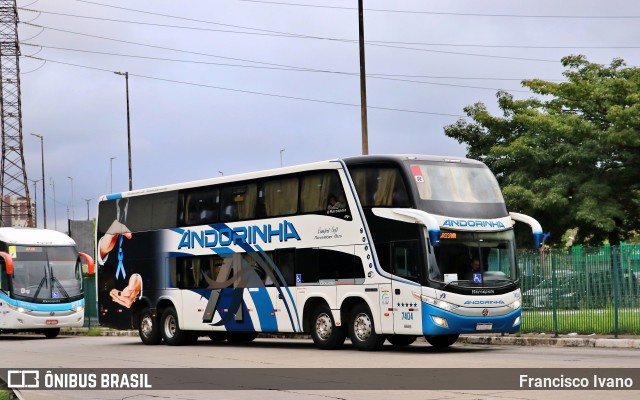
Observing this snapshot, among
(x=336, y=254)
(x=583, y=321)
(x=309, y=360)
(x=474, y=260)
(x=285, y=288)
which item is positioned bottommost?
(x=309, y=360)

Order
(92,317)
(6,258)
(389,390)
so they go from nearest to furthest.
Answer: (389,390) < (6,258) < (92,317)

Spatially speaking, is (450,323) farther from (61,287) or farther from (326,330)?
(61,287)

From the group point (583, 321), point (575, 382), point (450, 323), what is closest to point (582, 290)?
point (583, 321)

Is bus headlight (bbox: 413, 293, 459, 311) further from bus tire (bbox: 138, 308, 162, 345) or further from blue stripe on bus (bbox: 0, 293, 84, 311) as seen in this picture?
blue stripe on bus (bbox: 0, 293, 84, 311)

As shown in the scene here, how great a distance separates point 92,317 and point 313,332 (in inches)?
833

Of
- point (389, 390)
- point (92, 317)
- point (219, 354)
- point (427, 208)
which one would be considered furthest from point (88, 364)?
point (92, 317)

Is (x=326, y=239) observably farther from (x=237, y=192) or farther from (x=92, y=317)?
(x=92, y=317)

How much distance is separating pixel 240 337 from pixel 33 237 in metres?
10.8

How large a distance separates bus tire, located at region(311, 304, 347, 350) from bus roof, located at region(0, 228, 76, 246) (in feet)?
50.5

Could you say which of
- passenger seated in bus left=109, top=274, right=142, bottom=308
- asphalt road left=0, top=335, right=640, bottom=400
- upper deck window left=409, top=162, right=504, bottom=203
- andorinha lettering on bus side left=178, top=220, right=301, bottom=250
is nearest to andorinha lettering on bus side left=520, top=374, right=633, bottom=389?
asphalt road left=0, top=335, right=640, bottom=400

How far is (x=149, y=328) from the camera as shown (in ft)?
95.5

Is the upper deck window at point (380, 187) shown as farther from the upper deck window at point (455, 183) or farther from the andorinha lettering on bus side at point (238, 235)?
the andorinha lettering on bus side at point (238, 235)

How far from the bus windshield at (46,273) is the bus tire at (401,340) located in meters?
15.8

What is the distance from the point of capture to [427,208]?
21.9m
